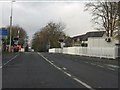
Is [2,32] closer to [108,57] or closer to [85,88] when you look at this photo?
[108,57]

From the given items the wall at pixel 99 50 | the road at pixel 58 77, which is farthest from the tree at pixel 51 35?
the road at pixel 58 77

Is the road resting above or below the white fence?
below

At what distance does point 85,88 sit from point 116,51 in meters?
31.2

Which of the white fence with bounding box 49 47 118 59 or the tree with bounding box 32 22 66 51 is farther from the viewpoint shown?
the tree with bounding box 32 22 66 51

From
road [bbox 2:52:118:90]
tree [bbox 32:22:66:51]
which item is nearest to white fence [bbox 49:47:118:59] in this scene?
road [bbox 2:52:118:90]

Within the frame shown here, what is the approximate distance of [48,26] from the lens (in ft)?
478

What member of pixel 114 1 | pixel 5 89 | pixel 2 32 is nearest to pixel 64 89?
pixel 5 89

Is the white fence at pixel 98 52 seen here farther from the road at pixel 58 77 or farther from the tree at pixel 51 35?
the tree at pixel 51 35

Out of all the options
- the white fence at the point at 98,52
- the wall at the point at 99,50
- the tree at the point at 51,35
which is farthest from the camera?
the tree at the point at 51,35

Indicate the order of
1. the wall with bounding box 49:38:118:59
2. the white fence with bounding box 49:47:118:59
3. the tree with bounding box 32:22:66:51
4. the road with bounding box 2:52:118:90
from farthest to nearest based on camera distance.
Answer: the tree with bounding box 32:22:66:51, the wall with bounding box 49:38:118:59, the white fence with bounding box 49:47:118:59, the road with bounding box 2:52:118:90

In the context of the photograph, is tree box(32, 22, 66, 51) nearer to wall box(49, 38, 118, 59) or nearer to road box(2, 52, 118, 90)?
wall box(49, 38, 118, 59)

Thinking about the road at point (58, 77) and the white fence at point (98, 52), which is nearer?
the road at point (58, 77)

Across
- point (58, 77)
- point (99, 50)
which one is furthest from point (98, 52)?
point (58, 77)

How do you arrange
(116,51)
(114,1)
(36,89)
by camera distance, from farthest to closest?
1. (114,1)
2. (116,51)
3. (36,89)
